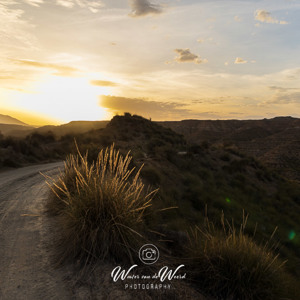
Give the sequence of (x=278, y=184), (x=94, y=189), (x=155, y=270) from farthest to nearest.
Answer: (x=278, y=184), (x=94, y=189), (x=155, y=270)

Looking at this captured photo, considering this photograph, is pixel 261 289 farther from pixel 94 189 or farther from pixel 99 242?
pixel 94 189

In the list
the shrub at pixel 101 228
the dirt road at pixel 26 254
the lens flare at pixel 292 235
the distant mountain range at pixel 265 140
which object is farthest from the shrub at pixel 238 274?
the distant mountain range at pixel 265 140

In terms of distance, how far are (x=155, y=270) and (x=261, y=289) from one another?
5.44ft

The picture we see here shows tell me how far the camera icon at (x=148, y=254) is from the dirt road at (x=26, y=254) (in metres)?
1.27

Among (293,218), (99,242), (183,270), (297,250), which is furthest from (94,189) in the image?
(293,218)

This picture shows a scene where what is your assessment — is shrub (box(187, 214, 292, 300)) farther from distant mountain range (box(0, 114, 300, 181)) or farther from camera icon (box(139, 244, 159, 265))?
distant mountain range (box(0, 114, 300, 181))

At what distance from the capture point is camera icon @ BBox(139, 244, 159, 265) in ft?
13.7

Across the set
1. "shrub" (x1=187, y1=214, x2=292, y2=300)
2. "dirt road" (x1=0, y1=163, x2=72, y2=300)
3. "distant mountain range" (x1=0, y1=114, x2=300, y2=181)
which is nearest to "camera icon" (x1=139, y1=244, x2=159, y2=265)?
"shrub" (x1=187, y1=214, x2=292, y2=300)

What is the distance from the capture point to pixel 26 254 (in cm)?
450

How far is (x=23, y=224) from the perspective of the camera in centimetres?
588

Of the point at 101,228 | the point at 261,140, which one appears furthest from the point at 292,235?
the point at 261,140

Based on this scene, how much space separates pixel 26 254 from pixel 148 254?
2273 mm

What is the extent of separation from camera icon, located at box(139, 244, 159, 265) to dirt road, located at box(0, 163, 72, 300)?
4.17ft

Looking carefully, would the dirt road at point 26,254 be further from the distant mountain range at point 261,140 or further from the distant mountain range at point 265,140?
the distant mountain range at point 265,140
